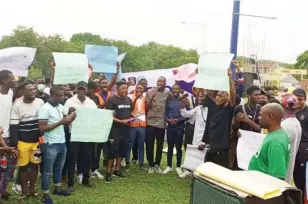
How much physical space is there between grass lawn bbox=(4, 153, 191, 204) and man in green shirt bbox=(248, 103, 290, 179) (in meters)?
3.03

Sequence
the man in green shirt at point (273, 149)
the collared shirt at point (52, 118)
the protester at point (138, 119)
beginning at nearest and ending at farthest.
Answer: the man in green shirt at point (273, 149), the collared shirt at point (52, 118), the protester at point (138, 119)

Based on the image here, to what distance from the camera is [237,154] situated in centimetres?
619

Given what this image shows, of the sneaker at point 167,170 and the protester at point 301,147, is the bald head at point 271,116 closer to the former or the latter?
the protester at point 301,147

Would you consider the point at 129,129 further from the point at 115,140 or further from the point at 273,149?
the point at 273,149

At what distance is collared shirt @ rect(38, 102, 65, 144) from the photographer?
5559 mm

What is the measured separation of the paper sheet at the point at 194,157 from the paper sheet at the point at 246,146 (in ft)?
3.91

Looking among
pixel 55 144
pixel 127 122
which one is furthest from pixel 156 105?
pixel 55 144

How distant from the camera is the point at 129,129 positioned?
7.61 meters

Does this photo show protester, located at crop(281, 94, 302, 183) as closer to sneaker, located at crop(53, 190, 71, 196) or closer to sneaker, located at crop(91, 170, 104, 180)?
sneaker, located at crop(53, 190, 71, 196)

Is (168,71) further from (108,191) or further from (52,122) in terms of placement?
(52,122)

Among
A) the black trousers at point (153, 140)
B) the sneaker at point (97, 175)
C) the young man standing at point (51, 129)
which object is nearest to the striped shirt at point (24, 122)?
the young man standing at point (51, 129)

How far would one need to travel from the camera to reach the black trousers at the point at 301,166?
533 centimetres

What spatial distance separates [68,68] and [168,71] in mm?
6249

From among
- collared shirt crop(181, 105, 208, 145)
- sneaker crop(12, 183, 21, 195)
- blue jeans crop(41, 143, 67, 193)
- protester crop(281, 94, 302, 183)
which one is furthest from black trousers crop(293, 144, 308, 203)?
sneaker crop(12, 183, 21, 195)
